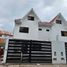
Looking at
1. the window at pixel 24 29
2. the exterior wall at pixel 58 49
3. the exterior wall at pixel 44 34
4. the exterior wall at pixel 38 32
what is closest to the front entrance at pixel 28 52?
the exterior wall at pixel 58 49

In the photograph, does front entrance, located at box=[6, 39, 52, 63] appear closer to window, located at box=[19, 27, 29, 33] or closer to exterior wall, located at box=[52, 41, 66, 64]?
exterior wall, located at box=[52, 41, 66, 64]

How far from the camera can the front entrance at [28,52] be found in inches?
204

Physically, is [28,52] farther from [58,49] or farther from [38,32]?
[38,32]

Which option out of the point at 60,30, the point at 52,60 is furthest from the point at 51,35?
the point at 52,60

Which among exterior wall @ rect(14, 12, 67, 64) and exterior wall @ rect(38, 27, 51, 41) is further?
exterior wall @ rect(38, 27, 51, 41)

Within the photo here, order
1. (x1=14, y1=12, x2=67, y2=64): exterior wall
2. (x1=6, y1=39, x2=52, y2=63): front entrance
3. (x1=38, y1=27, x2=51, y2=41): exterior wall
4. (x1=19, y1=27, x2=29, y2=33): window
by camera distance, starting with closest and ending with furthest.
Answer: (x1=6, y1=39, x2=52, y2=63): front entrance → (x1=14, y1=12, x2=67, y2=64): exterior wall → (x1=19, y1=27, x2=29, y2=33): window → (x1=38, y1=27, x2=51, y2=41): exterior wall

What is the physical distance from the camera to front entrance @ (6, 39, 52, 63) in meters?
5.18

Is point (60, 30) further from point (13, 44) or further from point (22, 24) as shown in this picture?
point (13, 44)

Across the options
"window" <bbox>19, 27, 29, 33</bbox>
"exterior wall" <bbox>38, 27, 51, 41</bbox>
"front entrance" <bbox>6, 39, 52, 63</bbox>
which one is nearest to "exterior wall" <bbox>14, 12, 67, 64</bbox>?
"exterior wall" <bbox>38, 27, 51, 41</bbox>

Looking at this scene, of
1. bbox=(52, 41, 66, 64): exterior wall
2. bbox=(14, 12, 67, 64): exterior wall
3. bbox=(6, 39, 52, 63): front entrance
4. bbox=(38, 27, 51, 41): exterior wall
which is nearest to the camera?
bbox=(6, 39, 52, 63): front entrance

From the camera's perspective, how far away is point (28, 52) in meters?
5.36

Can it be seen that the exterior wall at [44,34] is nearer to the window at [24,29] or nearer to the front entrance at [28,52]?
the window at [24,29]

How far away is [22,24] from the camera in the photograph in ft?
56.2

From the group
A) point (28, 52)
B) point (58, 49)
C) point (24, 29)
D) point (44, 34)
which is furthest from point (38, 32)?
point (28, 52)
